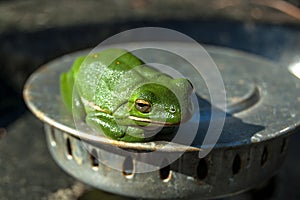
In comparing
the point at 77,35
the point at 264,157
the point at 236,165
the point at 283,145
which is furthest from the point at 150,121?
the point at 77,35

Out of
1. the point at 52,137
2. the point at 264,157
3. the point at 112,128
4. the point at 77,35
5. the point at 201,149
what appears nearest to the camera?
the point at 201,149

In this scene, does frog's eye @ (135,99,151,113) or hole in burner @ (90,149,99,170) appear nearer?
frog's eye @ (135,99,151,113)

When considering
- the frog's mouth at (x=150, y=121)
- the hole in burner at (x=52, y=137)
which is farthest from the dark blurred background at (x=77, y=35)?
the frog's mouth at (x=150, y=121)

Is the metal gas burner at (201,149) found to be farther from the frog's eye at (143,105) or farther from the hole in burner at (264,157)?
the frog's eye at (143,105)

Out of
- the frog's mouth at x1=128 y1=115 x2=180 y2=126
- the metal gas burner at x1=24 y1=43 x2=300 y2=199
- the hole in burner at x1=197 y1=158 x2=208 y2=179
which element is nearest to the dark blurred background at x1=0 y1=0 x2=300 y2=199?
the metal gas burner at x1=24 y1=43 x2=300 y2=199

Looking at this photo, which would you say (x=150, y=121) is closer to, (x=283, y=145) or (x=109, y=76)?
(x=109, y=76)

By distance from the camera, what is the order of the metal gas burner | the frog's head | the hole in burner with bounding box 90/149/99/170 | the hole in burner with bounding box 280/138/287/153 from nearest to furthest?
the frog's head < the metal gas burner < the hole in burner with bounding box 90/149/99/170 < the hole in burner with bounding box 280/138/287/153

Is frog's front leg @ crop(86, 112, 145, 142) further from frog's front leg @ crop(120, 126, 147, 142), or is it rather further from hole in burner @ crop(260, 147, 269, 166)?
hole in burner @ crop(260, 147, 269, 166)

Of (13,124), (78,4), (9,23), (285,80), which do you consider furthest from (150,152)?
(78,4)
